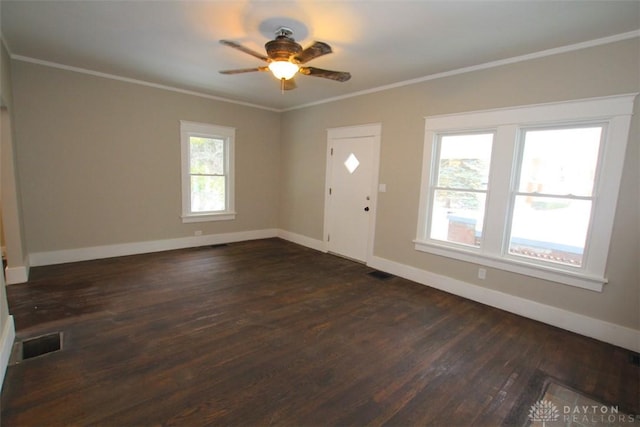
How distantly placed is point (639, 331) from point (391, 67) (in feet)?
11.6

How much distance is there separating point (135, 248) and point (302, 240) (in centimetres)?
293

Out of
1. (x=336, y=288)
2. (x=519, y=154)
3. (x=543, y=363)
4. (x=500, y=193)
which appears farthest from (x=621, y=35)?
(x=336, y=288)

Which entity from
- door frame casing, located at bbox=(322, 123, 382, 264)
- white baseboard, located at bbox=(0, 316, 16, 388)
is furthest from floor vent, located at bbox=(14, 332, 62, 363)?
door frame casing, located at bbox=(322, 123, 382, 264)

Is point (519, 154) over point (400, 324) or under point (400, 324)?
over

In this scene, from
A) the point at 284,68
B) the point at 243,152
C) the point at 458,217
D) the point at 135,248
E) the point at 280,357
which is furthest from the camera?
the point at 243,152

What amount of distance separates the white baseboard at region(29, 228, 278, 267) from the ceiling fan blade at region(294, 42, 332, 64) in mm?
4014

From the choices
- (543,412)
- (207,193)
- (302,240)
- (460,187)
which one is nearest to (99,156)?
(207,193)

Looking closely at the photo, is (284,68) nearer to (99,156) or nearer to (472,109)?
(472,109)

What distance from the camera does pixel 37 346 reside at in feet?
7.75

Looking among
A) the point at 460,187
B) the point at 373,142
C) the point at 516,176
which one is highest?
the point at 373,142

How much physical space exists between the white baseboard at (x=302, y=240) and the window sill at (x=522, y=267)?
6.71 feet

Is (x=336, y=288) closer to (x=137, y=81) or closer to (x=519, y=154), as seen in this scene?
(x=519, y=154)

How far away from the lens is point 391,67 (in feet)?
11.6

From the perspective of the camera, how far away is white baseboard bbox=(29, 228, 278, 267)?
417cm
